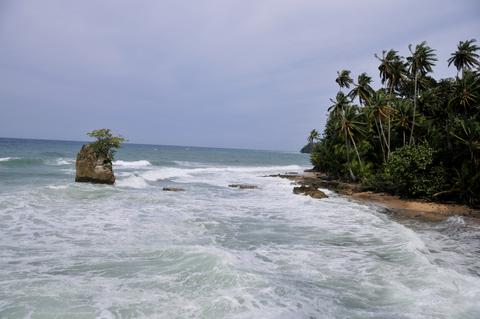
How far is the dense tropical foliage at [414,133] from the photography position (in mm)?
25234

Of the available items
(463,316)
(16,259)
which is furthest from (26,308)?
(463,316)

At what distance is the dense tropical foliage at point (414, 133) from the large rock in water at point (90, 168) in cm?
2199

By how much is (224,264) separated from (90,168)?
70.0 feet

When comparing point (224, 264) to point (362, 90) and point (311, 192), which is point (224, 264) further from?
point (362, 90)

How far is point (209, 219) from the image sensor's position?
17.6 meters

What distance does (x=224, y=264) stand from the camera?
998 centimetres

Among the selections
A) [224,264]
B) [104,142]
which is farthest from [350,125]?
[224,264]

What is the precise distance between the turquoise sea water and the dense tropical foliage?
7248 mm

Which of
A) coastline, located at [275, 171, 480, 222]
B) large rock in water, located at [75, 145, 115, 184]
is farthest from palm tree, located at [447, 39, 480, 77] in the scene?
large rock in water, located at [75, 145, 115, 184]

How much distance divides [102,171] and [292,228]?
700 inches

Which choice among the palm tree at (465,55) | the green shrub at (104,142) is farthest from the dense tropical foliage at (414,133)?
the green shrub at (104,142)

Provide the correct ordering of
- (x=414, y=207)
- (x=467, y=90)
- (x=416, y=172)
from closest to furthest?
(x=414, y=207) < (x=467, y=90) < (x=416, y=172)

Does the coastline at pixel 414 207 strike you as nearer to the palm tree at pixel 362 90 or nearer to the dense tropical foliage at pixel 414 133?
the dense tropical foliage at pixel 414 133

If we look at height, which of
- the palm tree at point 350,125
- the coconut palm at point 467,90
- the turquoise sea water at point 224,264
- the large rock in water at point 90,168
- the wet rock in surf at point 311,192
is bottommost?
the turquoise sea water at point 224,264
